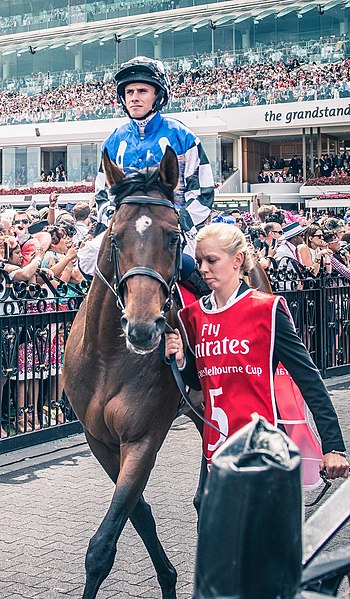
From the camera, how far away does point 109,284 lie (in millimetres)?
4070

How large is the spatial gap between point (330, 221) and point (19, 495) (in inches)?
314

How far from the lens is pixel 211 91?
165ft

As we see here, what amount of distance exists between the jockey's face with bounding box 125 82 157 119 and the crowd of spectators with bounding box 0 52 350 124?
4175cm

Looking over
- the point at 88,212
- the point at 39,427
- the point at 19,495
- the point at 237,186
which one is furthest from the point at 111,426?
the point at 237,186

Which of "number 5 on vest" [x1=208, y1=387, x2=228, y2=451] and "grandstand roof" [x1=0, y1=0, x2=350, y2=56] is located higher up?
"grandstand roof" [x1=0, y1=0, x2=350, y2=56]

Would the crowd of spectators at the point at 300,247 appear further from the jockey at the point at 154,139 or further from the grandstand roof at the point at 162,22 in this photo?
the grandstand roof at the point at 162,22

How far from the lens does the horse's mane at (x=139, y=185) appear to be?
394 centimetres

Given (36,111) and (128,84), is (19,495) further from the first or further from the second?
(36,111)

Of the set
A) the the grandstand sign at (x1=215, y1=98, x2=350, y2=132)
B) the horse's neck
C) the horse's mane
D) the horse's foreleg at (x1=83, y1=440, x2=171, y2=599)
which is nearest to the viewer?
the horse's foreleg at (x1=83, y1=440, x2=171, y2=599)

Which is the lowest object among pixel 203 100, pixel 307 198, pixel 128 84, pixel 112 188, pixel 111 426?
pixel 111 426

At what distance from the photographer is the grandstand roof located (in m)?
54.4

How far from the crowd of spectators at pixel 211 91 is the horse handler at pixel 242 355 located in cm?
4280

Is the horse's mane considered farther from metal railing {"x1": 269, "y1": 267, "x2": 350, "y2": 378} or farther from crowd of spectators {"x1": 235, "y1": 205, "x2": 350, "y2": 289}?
crowd of spectators {"x1": 235, "y1": 205, "x2": 350, "y2": 289}

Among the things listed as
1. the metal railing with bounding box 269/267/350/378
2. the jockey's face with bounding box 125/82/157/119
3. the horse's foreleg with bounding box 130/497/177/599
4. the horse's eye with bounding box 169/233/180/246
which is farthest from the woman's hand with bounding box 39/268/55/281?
the horse's eye with bounding box 169/233/180/246
